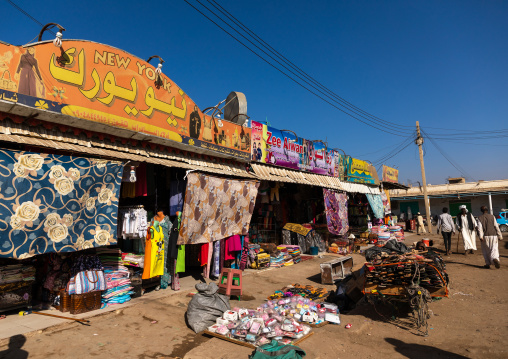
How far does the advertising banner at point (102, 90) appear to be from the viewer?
5059mm

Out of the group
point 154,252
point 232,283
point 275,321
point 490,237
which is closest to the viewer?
point 275,321

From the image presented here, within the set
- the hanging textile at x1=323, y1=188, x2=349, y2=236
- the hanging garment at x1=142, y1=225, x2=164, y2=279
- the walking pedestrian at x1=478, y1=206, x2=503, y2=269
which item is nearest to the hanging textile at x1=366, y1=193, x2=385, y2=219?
the hanging textile at x1=323, y1=188, x2=349, y2=236

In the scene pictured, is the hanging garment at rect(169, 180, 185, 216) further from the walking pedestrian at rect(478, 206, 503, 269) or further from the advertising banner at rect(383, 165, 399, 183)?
the advertising banner at rect(383, 165, 399, 183)

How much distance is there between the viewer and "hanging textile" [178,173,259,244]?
7.54m

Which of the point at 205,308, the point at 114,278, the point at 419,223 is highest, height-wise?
the point at 419,223

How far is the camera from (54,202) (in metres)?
5.27

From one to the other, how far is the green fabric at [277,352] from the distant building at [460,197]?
30846 millimetres

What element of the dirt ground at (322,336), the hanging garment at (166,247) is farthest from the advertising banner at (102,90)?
the dirt ground at (322,336)

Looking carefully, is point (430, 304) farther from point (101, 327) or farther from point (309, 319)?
point (101, 327)

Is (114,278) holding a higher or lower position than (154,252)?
lower

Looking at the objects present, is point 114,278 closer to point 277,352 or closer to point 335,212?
point 277,352

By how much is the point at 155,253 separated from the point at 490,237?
10310 millimetres

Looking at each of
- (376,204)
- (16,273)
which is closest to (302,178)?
(376,204)

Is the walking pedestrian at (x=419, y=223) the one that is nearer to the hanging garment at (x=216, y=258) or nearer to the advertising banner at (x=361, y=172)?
the advertising banner at (x=361, y=172)
